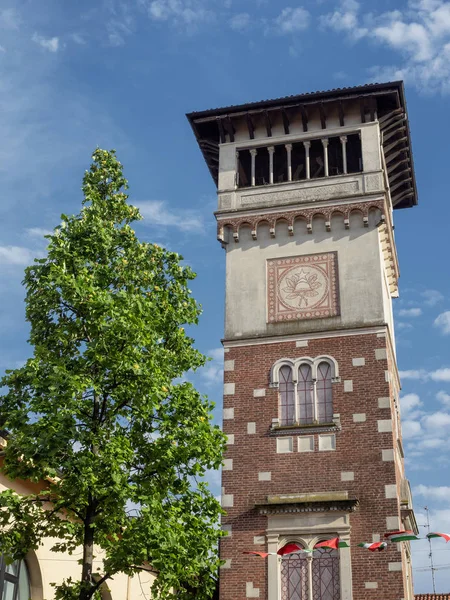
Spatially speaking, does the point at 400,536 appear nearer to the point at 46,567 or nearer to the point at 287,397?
the point at 287,397

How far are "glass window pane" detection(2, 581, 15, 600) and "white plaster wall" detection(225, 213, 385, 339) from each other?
10576 millimetres

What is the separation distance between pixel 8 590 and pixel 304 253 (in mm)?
14220

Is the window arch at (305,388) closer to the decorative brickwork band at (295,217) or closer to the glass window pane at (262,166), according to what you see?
the decorative brickwork band at (295,217)

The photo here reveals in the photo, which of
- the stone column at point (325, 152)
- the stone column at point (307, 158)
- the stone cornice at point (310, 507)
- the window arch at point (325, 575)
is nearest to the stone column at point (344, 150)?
the stone column at point (325, 152)

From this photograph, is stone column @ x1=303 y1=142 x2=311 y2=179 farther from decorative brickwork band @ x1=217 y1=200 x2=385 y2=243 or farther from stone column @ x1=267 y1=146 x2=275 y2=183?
decorative brickwork band @ x1=217 y1=200 x2=385 y2=243

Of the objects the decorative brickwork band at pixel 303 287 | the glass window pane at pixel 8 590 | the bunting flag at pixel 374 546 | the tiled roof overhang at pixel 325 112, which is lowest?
the glass window pane at pixel 8 590

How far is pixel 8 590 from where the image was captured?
2088 centimetres

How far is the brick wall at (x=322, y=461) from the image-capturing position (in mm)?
23781

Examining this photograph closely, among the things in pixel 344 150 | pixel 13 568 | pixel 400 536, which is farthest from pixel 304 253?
pixel 13 568

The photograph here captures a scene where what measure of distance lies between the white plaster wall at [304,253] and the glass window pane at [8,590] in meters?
10.6

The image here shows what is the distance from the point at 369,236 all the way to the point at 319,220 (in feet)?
6.06

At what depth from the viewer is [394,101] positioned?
98.7 ft

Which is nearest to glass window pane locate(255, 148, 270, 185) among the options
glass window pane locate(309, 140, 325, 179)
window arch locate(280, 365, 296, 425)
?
glass window pane locate(309, 140, 325, 179)

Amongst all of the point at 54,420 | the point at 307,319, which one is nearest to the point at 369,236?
the point at 307,319
